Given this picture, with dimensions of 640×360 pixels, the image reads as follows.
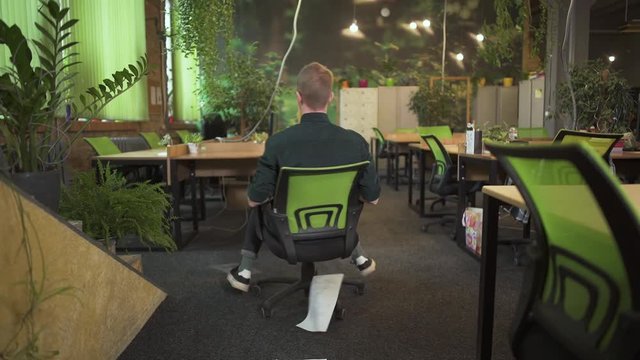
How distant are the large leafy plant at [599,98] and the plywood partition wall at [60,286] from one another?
3797mm

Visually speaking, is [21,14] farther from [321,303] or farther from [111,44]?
[321,303]

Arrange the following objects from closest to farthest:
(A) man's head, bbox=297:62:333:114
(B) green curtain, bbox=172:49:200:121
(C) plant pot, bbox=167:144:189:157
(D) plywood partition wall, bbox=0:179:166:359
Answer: (D) plywood partition wall, bbox=0:179:166:359, (A) man's head, bbox=297:62:333:114, (C) plant pot, bbox=167:144:189:157, (B) green curtain, bbox=172:49:200:121

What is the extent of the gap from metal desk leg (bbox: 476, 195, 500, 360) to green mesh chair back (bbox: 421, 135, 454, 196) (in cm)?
250

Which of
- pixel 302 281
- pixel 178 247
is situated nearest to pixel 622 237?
pixel 302 281

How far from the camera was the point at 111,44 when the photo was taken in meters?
5.34

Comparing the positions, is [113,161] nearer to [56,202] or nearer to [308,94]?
[56,202]

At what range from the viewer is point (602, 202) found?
816mm

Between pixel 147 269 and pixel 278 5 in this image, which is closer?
pixel 147 269

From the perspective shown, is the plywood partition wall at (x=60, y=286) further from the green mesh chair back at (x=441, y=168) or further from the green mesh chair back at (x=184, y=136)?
the green mesh chair back at (x=441, y=168)

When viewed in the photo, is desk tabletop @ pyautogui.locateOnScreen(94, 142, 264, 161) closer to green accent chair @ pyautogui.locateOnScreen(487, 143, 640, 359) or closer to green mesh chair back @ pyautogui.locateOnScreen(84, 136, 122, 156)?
green mesh chair back @ pyautogui.locateOnScreen(84, 136, 122, 156)

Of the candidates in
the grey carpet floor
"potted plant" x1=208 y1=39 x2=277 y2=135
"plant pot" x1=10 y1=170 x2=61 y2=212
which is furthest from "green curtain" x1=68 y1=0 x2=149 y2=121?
"plant pot" x1=10 y1=170 x2=61 y2=212

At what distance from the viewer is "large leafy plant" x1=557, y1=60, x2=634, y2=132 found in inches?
152

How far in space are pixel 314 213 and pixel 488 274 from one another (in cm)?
84

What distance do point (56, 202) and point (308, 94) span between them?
126 centimetres
